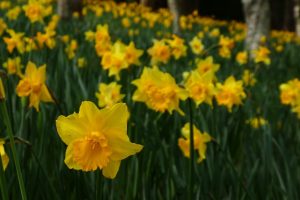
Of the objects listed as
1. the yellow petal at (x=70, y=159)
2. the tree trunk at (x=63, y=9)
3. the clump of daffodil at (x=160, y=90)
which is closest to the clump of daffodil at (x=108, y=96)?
the clump of daffodil at (x=160, y=90)

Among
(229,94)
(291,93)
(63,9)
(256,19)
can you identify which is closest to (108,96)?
(229,94)

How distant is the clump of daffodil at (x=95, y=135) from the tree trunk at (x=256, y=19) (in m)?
5.58

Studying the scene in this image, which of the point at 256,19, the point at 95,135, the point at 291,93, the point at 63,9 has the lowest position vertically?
the point at 291,93

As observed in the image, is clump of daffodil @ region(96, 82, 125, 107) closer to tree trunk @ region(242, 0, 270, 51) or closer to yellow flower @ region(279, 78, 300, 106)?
yellow flower @ region(279, 78, 300, 106)

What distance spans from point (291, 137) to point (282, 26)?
1688 cm

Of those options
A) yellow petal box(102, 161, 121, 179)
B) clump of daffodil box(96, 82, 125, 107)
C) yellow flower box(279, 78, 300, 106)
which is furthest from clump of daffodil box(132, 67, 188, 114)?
yellow flower box(279, 78, 300, 106)

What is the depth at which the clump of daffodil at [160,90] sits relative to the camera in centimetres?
179

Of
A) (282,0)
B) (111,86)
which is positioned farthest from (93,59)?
(282,0)

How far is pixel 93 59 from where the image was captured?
399 centimetres

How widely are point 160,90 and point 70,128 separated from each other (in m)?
0.84

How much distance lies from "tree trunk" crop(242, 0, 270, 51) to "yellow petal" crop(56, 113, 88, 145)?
5588 millimetres

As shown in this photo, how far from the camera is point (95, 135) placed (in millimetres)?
991

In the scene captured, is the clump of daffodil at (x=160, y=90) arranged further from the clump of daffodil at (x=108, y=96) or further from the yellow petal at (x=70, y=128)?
the yellow petal at (x=70, y=128)

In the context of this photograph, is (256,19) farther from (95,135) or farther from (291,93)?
(95,135)
